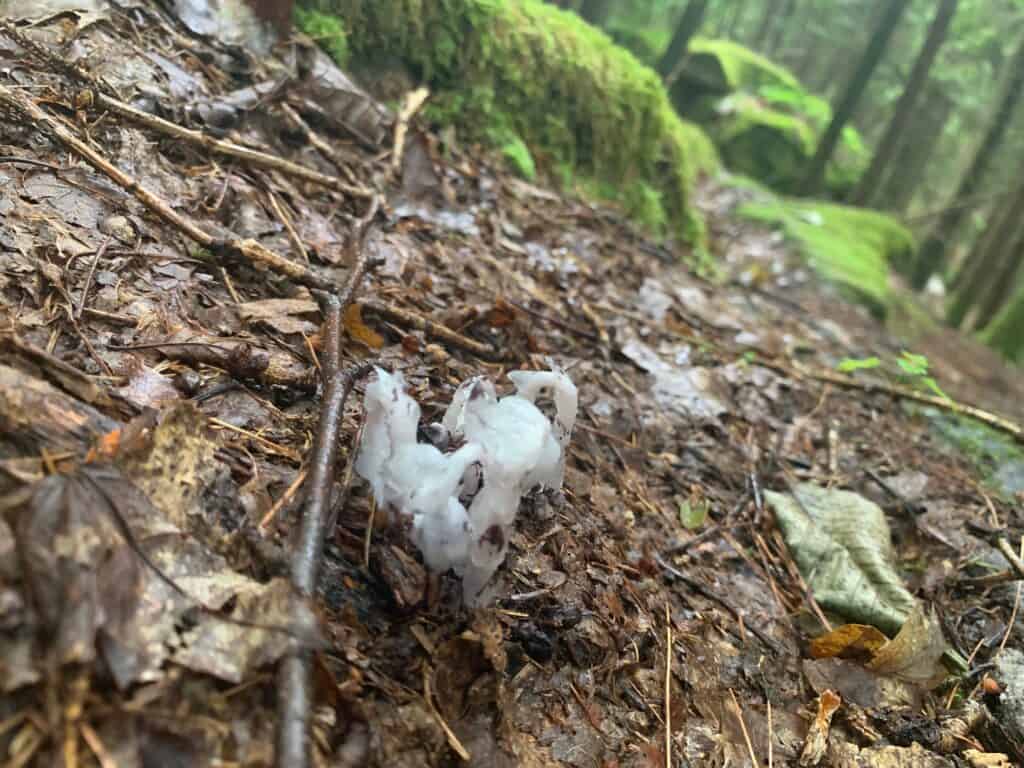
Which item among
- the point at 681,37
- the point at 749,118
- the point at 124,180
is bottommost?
the point at 124,180

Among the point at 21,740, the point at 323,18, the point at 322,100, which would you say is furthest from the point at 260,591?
the point at 323,18

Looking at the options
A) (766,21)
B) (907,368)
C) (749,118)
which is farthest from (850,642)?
(766,21)

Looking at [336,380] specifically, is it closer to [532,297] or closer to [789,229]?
[532,297]

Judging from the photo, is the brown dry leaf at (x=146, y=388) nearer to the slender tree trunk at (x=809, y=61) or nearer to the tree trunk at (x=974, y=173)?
the tree trunk at (x=974, y=173)

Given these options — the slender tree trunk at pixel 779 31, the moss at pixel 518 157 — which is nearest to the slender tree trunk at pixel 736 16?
the slender tree trunk at pixel 779 31

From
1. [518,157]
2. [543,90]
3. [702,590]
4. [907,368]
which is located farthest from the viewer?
[543,90]

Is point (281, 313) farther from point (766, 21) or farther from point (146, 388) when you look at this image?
point (766, 21)

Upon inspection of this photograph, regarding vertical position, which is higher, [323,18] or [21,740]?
[323,18]

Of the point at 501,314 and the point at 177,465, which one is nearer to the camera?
the point at 177,465
